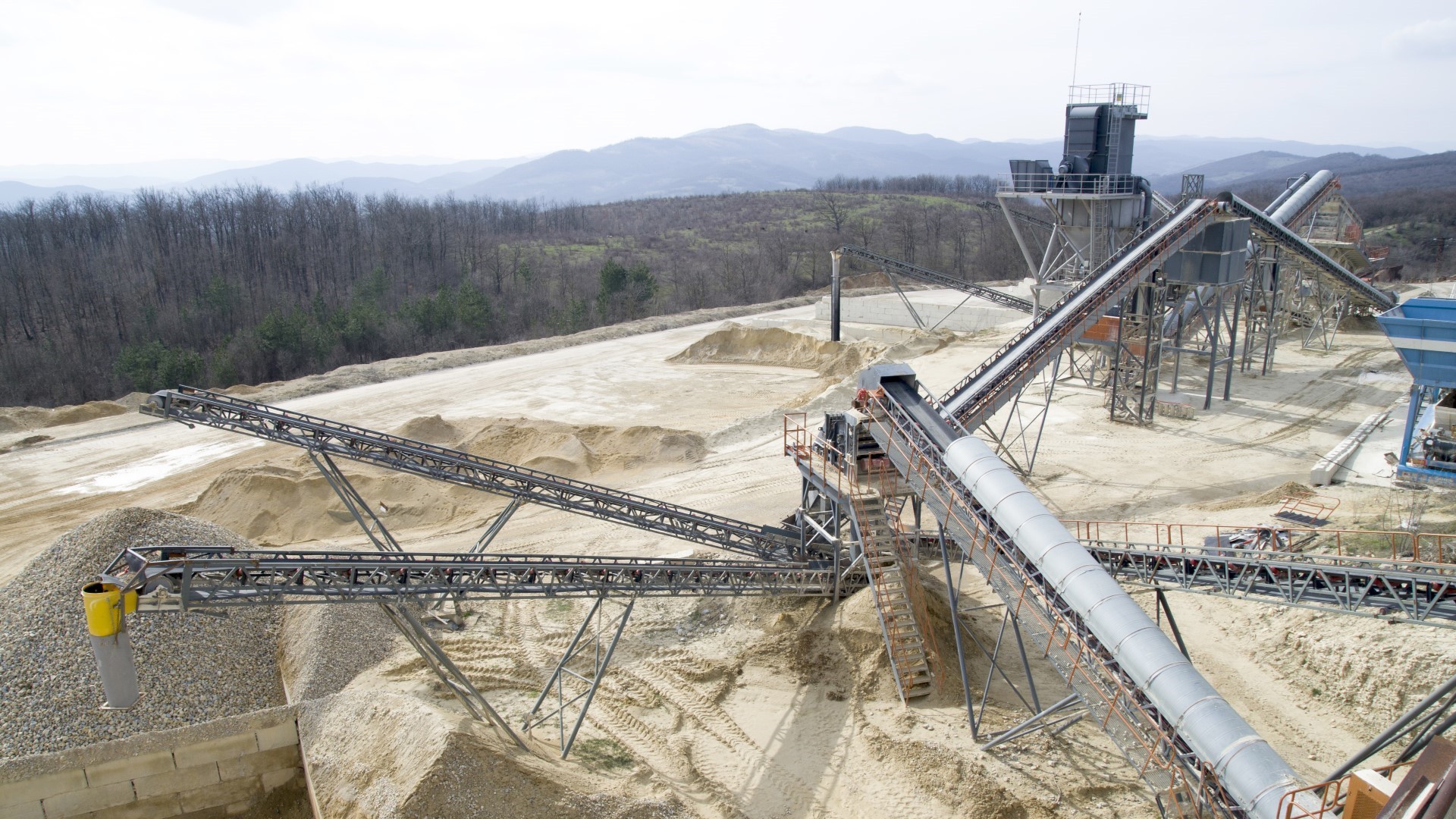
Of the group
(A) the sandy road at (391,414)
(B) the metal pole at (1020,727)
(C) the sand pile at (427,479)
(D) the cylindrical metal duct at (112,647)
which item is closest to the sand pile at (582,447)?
(C) the sand pile at (427,479)

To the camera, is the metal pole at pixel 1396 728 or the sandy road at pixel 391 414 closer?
the metal pole at pixel 1396 728

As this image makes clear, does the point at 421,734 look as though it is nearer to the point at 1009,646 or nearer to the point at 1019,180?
the point at 1009,646

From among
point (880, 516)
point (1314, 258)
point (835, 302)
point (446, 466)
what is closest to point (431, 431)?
point (446, 466)

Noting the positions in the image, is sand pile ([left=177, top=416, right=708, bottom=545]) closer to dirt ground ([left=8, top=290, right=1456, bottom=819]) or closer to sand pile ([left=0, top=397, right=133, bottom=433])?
dirt ground ([left=8, top=290, right=1456, bottom=819])

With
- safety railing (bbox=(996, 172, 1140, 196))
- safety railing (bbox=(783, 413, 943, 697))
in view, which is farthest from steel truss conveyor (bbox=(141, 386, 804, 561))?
safety railing (bbox=(996, 172, 1140, 196))

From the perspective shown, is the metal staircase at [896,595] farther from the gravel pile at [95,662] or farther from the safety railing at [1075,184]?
the safety railing at [1075,184]

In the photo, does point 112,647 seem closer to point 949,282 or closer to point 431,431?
point 431,431

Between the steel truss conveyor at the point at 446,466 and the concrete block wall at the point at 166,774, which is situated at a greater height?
the steel truss conveyor at the point at 446,466

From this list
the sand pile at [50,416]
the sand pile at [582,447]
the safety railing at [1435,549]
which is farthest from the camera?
the sand pile at [50,416]
